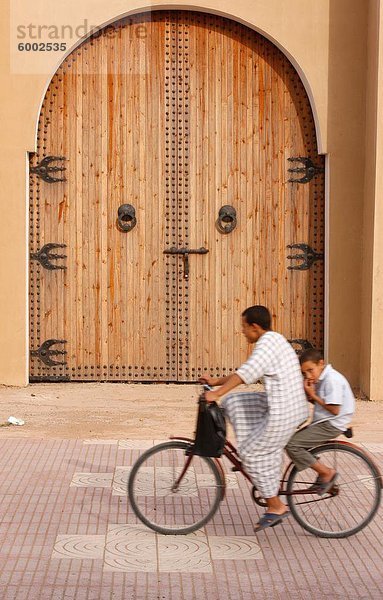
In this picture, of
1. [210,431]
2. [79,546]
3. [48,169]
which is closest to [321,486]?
[210,431]

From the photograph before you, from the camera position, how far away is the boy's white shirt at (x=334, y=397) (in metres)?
5.82

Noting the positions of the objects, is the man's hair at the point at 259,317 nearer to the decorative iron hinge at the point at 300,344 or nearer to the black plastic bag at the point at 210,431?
the black plastic bag at the point at 210,431

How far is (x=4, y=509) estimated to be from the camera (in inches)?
254

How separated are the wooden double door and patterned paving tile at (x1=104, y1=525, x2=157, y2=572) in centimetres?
517

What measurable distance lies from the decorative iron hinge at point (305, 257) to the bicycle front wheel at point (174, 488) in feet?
17.6

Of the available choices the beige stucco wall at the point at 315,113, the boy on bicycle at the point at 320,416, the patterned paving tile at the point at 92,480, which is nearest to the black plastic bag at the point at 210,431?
the boy on bicycle at the point at 320,416

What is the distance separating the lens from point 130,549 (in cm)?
562

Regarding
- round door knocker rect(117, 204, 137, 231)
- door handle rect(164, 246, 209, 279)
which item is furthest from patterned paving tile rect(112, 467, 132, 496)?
round door knocker rect(117, 204, 137, 231)

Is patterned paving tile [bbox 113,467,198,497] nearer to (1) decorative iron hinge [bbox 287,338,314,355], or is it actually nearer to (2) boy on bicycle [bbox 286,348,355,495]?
(2) boy on bicycle [bbox 286,348,355,495]

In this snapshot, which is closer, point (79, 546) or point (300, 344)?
point (79, 546)

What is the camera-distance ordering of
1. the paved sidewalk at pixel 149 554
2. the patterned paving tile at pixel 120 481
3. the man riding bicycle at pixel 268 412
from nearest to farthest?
1. the paved sidewalk at pixel 149 554
2. the man riding bicycle at pixel 268 412
3. the patterned paving tile at pixel 120 481

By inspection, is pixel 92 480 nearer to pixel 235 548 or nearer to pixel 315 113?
pixel 235 548

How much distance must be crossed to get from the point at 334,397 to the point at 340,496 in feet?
1.79

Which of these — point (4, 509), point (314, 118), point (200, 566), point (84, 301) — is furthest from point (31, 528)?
point (314, 118)
